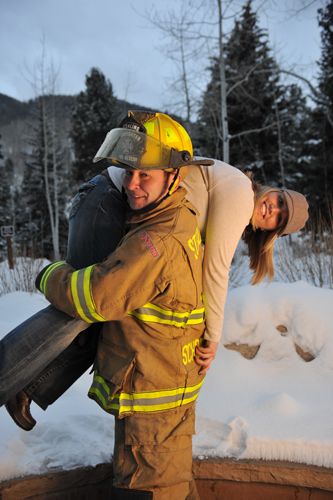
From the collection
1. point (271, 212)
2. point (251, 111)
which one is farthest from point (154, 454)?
Answer: point (251, 111)

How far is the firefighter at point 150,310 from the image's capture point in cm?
123

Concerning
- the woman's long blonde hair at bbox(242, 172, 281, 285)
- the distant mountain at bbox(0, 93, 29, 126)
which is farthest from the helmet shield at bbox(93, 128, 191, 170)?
the distant mountain at bbox(0, 93, 29, 126)

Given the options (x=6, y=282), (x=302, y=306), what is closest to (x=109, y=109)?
(x=6, y=282)

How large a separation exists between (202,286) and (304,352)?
1.53 m

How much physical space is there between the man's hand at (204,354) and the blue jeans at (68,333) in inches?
15.4

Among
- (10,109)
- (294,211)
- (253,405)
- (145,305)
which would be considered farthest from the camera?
(10,109)

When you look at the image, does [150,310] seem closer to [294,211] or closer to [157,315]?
[157,315]

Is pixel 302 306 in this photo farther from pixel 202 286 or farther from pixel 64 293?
pixel 64 293

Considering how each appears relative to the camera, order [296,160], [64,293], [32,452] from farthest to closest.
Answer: [296,160], [32,452], [64,293]

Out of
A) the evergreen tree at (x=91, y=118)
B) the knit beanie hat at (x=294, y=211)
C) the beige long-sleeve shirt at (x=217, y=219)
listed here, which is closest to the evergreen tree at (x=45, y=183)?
the evergreen tree at (x=91, y=118)

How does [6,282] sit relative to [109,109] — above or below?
below

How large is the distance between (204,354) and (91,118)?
1971 centimetres

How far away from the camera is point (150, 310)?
1.31 meters

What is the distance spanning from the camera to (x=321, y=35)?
14375mm
